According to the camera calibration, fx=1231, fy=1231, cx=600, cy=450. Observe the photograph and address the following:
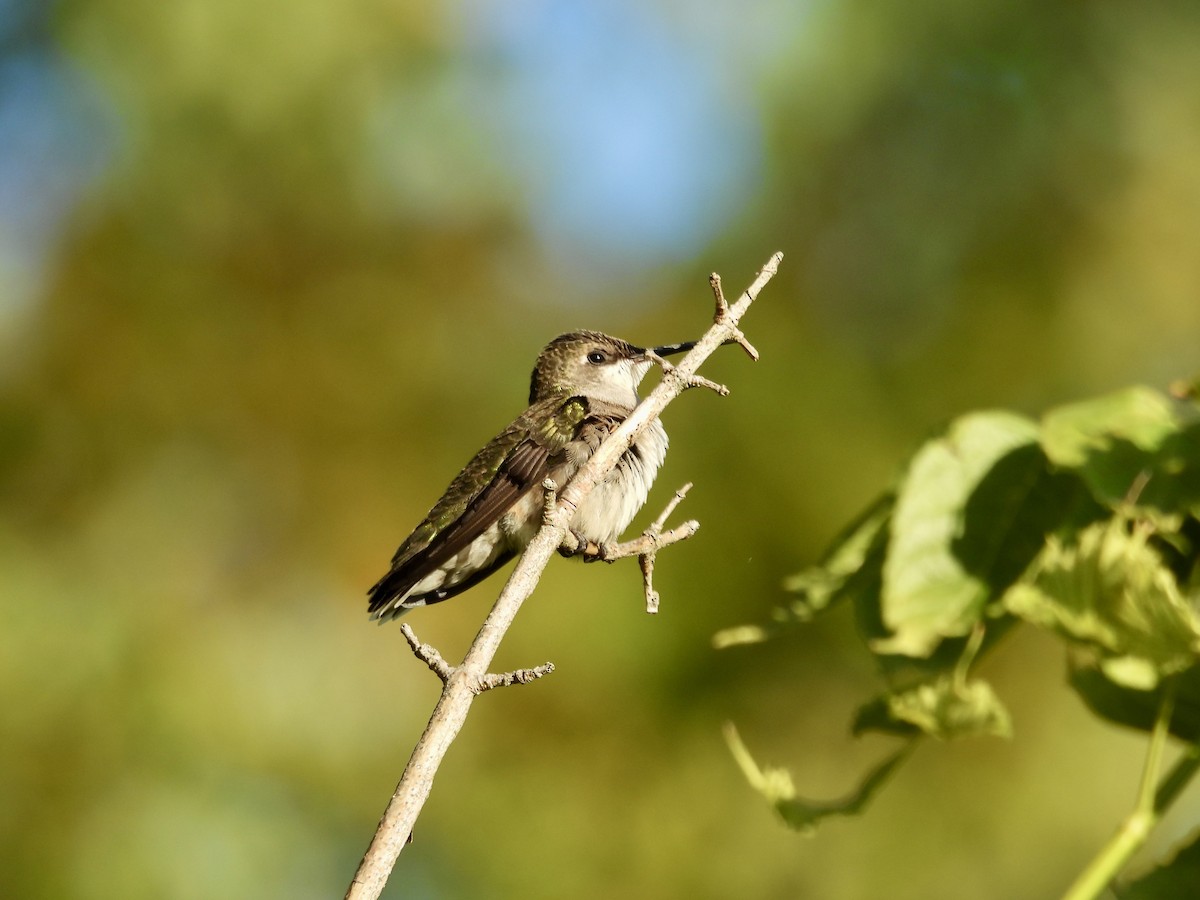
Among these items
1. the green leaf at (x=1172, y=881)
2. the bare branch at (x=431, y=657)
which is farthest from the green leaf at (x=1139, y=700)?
the bare branch at (x=431, y=657)

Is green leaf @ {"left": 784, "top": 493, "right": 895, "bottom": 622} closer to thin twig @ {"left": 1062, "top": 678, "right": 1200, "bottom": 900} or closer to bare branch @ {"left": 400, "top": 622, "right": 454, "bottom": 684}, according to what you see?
thin twig @ {"left": 1062, "top": 678, "right": 1200, "bottom": 900}

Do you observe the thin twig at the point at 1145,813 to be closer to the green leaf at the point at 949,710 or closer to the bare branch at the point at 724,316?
the green leaf at the point at 949,710

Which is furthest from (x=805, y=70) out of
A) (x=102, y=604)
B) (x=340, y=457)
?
(x=102, y=604)

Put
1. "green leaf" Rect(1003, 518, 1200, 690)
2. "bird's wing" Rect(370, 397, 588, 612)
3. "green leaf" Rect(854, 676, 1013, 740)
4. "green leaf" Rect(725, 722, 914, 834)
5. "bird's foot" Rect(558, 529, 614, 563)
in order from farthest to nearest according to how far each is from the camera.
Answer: "bird's wing" Rect(370, 397, 588, 612)
"bird's foot" Rect(558, 529, 614, 563)
"green leaf" Rect(725, 722, 914, 834)
"green leaf" Rect(854, 676, 1013, 740)
"green leaf" Rect(1003, 518, 1200, 690)

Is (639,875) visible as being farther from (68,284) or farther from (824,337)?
(68,284)

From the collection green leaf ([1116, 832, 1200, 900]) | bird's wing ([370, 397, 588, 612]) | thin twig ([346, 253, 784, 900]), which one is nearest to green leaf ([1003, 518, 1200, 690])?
green leaf ([1116, 832, 1200, 900])

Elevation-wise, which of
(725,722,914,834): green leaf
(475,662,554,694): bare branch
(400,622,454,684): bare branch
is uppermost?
(400,622,454,684): bare branch
